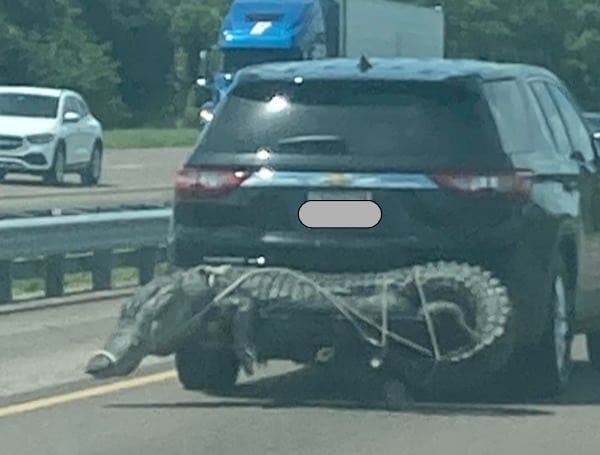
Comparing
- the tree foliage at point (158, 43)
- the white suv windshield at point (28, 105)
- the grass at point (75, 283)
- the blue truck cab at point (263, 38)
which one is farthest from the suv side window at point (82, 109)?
the tree foliage at point (158, 43)

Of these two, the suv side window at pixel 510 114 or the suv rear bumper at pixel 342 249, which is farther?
the suv side window at pixel 510 114

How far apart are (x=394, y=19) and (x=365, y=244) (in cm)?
4253

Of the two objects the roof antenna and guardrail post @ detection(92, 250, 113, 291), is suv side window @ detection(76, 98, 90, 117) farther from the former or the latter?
the roof antenna

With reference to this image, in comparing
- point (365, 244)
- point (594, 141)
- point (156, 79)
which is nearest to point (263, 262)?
point (365, 244)

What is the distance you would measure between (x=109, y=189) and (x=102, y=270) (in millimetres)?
18593

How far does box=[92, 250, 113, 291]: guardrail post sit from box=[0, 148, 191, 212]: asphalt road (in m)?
9.15

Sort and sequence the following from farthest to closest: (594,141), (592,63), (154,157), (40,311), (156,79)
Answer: (156,79) < (592,63) < (154,157) < (40,311) < (594,141)

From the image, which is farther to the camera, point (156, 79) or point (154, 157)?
point (156, 79)

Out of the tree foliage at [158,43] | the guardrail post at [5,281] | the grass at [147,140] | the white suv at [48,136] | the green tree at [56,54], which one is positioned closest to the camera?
the guardrail post at [5,281]

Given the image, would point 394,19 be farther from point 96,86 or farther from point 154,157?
point 96,86

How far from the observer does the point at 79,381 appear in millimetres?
13234

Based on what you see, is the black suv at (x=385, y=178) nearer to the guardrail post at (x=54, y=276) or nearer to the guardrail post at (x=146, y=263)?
the guardrail post at (x=54, y=276)

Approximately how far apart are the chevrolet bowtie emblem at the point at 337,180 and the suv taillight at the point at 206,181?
1.43 ft

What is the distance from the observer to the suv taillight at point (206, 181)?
40.4ft
